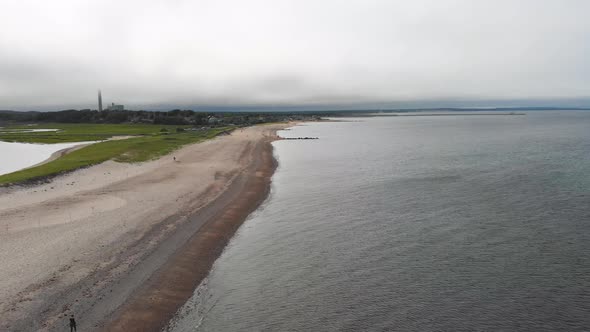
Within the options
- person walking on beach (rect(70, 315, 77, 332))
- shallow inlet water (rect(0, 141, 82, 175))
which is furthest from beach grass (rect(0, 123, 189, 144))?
person walking on beach (rect(70, 315, 77, 332))

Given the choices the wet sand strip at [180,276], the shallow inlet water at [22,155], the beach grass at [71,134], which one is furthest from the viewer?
the beach grass at [71,134]

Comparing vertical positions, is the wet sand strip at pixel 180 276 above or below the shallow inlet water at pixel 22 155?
below

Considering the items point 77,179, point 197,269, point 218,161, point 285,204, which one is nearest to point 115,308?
point 197,269

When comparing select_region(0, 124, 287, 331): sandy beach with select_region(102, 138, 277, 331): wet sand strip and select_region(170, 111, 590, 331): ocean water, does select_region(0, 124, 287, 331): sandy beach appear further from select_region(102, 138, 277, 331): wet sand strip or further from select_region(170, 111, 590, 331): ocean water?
select_region(170, 111, 590, 331): ocean water

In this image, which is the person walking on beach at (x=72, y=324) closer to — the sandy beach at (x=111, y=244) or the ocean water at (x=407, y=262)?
the sandy beach at (x=111, y=244)

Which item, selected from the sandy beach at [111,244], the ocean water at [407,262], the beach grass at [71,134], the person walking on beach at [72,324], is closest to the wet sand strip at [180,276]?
the sandy beach at [111,244]

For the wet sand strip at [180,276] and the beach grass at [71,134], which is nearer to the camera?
the wet sand strip at [180,276]
